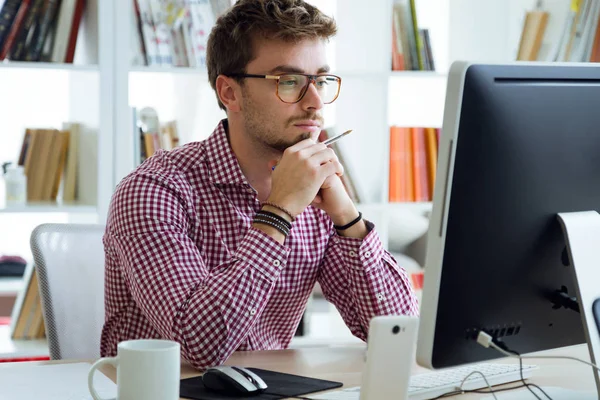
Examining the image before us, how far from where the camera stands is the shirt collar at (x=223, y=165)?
1695 mm

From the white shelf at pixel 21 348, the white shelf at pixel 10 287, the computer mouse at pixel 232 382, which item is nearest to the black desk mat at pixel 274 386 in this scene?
the computer mouse at pixel 232 382

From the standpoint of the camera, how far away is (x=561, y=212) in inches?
39.3

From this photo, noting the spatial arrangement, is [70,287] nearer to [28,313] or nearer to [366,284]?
[366,284]

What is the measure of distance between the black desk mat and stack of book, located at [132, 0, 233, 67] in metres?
1.69

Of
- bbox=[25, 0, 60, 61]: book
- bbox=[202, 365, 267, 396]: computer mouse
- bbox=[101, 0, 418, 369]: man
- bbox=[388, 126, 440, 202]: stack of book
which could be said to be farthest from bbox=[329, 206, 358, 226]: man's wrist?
bbox=[25, 0, 60, 61]: book

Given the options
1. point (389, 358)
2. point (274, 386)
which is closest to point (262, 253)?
point (274, 386)

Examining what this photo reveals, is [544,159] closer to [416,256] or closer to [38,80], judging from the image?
[416,256]

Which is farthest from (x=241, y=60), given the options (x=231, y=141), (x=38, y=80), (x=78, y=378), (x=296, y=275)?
(x=38, y=80)

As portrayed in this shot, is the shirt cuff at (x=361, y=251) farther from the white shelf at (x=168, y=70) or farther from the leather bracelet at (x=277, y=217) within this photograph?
the white shelf at (x=168, y=70)

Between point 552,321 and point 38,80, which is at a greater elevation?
point 38,80

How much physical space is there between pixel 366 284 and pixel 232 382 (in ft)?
1.78

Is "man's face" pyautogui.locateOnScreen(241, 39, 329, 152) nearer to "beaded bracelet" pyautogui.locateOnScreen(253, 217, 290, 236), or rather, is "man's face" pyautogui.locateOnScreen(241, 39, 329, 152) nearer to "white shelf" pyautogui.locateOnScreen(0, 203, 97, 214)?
"beaded bracelet" pyautogui.locateOnScreen(253, 217, 290, 236)

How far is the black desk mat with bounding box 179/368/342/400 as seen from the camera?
112 cm

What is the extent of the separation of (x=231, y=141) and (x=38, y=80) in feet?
4.82
